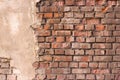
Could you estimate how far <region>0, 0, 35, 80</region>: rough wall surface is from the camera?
15.3 ft

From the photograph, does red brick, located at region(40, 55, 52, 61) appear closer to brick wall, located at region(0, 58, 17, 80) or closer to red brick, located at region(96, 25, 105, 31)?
brick wall, located at region(0, 58, 17, 80)

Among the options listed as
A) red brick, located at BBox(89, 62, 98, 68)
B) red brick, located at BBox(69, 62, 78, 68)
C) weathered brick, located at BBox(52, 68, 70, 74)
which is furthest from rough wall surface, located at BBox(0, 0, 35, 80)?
red brick, located at BBox(89, 62, 98, 68)

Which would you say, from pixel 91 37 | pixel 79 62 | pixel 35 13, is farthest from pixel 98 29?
pixel 35 13

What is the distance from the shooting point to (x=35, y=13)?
4.66 metres

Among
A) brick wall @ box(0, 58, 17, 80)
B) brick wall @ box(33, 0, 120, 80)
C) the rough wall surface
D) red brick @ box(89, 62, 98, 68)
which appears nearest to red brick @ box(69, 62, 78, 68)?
brick wall @ box(33, 0, 120, 80)

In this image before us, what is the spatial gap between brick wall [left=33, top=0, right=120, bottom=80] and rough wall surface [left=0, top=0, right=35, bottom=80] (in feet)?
0.35

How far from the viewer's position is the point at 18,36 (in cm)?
468

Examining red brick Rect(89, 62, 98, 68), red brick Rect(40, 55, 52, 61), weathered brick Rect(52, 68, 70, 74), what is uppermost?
red brick Rect(40, 55, 52, 61)

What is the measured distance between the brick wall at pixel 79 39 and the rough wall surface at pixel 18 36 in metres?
0.11

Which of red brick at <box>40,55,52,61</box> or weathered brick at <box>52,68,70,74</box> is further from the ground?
red brick at <box>40,55,52,61</box>

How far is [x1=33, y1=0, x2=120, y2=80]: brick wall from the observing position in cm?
467

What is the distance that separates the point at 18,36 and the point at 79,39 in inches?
28.6

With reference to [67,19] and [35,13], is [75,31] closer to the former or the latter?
[67,19]

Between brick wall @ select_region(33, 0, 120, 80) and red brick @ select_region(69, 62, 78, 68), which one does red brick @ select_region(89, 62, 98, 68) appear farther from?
red brick @ select_region(69, 62, 78, 68)
